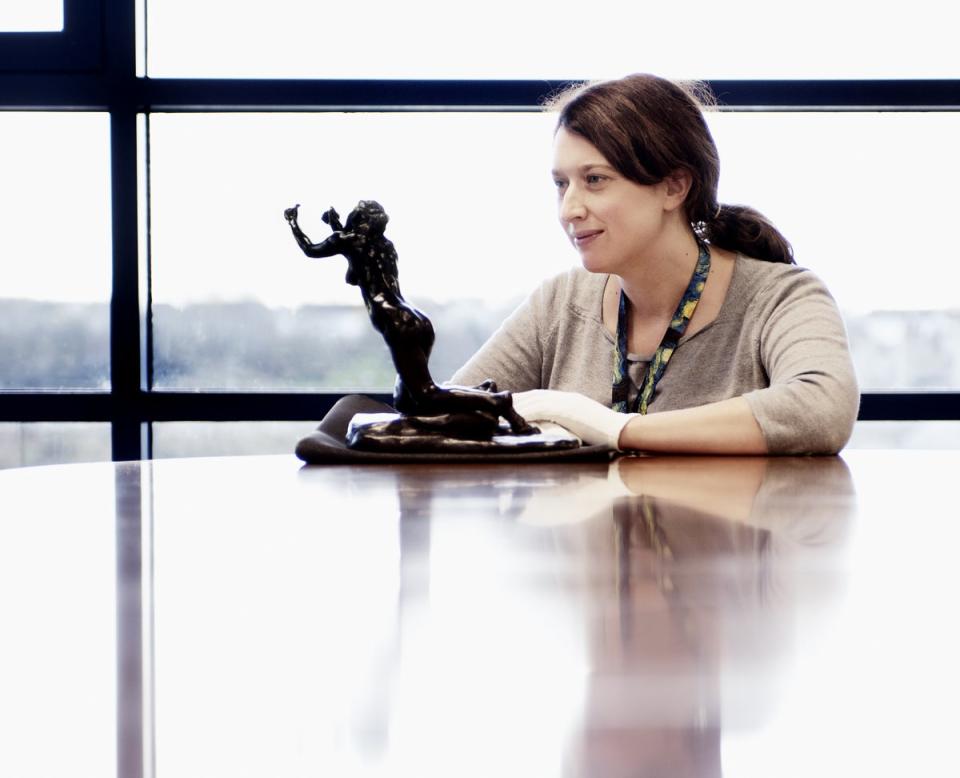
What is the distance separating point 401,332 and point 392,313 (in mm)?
26

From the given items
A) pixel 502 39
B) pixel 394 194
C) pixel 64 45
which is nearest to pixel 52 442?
pixel 64 45

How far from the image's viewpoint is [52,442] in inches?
123

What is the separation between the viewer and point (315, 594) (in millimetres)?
526

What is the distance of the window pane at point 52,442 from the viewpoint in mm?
3107

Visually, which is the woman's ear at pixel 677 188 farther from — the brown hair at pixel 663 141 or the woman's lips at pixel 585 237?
the woman's lips at pixel 585 237

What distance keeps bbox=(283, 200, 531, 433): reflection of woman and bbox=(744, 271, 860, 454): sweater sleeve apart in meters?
0.41

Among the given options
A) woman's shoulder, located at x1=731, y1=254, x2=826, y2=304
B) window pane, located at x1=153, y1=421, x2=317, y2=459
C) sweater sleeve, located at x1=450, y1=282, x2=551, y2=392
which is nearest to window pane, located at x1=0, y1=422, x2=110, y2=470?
window pane, located at x1=153, y1=421, x2=317, y2=459

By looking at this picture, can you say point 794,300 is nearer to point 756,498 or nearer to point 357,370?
point 756,498

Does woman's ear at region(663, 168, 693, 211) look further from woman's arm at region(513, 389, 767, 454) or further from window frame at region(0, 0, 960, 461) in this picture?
window frame at region(0, 0, 960, 461)

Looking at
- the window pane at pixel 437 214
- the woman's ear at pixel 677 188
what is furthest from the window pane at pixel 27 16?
the woman's ear at pixel 677 188

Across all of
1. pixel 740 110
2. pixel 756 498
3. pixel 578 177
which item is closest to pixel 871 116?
pixel 740 110

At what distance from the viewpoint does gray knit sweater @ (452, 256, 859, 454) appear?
1.49 metres

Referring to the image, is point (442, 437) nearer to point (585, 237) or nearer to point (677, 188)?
point (585, 237)

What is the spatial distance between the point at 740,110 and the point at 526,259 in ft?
2.50
